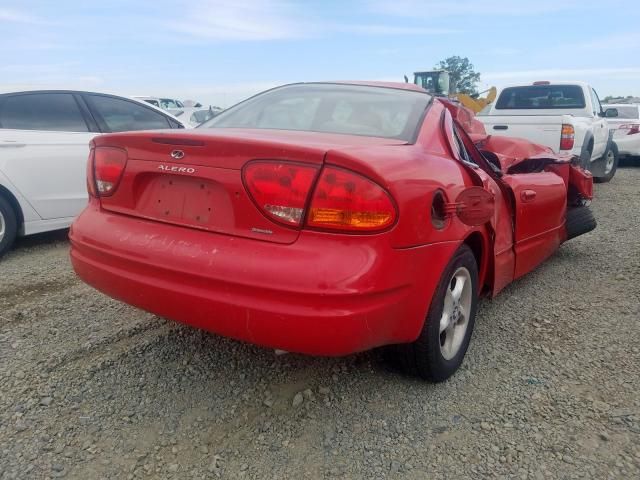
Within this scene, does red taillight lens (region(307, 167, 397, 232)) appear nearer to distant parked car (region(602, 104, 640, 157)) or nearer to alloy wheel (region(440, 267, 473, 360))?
alloy wheel (region(440, 267, 473, 360))

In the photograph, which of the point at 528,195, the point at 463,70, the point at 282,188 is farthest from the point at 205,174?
the point at 463,70

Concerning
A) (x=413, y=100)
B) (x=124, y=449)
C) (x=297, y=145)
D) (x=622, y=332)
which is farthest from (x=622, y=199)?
(x=124, y=449)

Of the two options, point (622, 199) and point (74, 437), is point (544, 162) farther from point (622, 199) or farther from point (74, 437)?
point (622, 199)

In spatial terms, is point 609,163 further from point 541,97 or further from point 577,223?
point 577,223

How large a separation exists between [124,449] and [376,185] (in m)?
1.42

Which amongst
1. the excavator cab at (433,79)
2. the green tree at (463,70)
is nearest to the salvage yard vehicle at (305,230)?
the excavator cab at (433,79)

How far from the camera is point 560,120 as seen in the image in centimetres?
758

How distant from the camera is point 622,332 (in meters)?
3.34

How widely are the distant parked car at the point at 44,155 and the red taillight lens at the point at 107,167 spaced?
2.56m

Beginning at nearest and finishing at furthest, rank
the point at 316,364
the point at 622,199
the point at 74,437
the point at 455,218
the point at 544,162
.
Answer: the point at 74,437
the point at 455,218
the point at 316,364
the point at 544,162
the point at 622,199

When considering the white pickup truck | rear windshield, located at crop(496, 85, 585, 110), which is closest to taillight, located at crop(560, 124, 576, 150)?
the white pickup truck

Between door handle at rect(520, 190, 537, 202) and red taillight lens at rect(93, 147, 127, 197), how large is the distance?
2.41 m

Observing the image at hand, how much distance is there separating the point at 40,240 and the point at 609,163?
965 cm

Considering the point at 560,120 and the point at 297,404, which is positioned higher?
the point at 560,120
